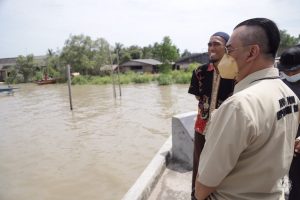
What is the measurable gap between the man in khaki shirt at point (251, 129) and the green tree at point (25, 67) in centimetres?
6014

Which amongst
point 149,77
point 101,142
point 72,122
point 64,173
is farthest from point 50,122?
point 149,77

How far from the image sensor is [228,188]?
4.27ft

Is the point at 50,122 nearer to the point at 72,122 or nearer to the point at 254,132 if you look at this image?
the point at 72,122

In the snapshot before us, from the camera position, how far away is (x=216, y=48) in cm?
255

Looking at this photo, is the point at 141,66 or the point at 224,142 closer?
the point at 224,142

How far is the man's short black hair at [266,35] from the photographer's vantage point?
4.30ft

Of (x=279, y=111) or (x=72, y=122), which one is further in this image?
(x=72, y=122)

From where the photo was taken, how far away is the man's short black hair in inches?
51.6

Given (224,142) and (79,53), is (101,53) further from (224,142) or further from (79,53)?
(224,142)

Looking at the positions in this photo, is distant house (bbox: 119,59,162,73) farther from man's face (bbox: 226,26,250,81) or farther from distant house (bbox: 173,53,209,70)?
man's face (bbox: 226,26,250,81)

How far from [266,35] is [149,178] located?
106 inches

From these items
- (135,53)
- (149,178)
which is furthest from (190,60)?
(149,178)

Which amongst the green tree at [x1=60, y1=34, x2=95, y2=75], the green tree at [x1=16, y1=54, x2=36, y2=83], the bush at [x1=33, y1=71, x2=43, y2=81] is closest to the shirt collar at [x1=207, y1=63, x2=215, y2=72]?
the green tree at [x1=60, y1=34, x2=95, y2=75]

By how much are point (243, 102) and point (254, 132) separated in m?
0.12
